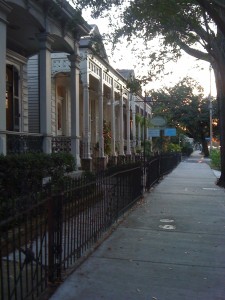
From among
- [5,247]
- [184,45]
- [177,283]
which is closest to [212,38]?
[184,45]

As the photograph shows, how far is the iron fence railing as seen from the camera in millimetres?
4098

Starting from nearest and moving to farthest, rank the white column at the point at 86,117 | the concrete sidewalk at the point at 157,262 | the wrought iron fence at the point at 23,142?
the concrete sidewalk at the point at 157,262 < the wrought iron fence at the point at 23,142 < the white column at the point at 86,117

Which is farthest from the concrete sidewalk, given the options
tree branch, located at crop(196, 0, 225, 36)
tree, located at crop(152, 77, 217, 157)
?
tree, located at crop(152, 77, 217, 157)

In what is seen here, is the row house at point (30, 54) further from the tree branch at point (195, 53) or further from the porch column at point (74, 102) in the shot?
the tree branch at point (195, 53)

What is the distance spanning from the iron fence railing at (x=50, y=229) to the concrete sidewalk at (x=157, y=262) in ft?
0.76

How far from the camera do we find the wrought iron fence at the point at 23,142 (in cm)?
1016

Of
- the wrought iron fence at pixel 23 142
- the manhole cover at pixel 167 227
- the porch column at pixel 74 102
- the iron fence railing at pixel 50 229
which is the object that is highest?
the porch column at pixel 74 102

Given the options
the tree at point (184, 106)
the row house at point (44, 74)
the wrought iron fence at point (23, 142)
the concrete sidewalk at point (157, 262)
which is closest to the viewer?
the concrete sidewalk at point (157, 262)

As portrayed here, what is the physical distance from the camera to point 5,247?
3691mm

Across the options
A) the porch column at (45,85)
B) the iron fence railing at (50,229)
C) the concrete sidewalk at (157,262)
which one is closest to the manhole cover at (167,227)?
the concrete sidewalk at (157,262)

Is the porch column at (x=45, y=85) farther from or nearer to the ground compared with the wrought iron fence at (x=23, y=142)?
farther from the ground

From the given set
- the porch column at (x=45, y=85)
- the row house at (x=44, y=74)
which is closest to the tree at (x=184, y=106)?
the row house at (x=44, y=74)

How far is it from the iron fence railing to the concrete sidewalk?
0.76 ft

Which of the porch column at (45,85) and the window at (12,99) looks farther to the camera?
the window at (12,99)
